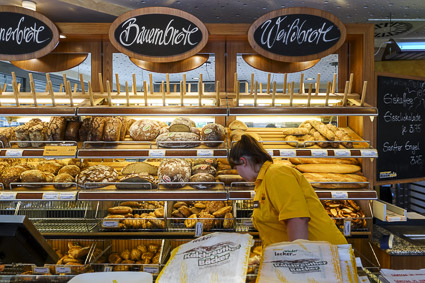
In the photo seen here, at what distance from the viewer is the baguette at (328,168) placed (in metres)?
3.08

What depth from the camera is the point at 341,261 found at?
1.03m

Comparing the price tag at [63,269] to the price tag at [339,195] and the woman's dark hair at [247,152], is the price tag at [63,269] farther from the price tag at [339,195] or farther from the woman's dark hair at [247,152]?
the price tag at [339,195]

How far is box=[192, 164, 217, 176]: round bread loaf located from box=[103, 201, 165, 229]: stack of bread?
1.58 ft

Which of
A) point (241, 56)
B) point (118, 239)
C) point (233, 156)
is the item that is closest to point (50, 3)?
point (241, 56)

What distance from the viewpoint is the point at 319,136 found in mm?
3078

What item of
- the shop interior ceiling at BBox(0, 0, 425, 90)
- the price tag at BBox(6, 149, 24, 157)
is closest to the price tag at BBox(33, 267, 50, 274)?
the price tag at BBox(6, 149, 24, 157)

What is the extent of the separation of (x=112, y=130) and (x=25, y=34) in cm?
124

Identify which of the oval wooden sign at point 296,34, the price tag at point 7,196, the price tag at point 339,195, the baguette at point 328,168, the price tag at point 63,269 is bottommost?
the price tag at point 63,269

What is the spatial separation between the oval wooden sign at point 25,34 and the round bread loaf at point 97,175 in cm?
120

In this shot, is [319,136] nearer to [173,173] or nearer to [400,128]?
[400,128]

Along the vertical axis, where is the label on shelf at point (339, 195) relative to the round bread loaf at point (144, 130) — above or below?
below

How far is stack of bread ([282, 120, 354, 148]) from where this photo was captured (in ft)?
9.86

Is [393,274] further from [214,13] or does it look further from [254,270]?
[214,13]

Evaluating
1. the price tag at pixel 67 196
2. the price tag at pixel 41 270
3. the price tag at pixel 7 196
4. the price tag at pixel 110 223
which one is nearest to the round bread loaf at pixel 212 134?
the price tag at pixel 110 223
